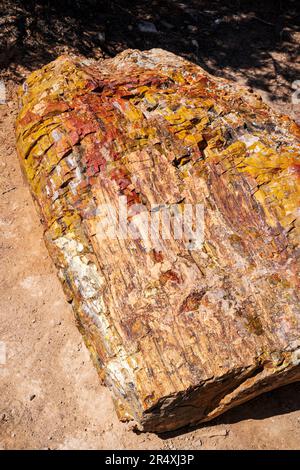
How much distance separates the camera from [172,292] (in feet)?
13.5

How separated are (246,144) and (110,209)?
1509 millimetres

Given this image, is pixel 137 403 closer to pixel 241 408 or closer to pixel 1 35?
pixel 241 408

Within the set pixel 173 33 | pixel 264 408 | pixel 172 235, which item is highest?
pixel 172 235

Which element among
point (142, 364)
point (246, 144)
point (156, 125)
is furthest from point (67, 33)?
point (142, 364)

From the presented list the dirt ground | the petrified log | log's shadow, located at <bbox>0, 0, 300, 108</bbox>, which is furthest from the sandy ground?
log's shadow, located at <bbox>0, 0, 300, 108</bbox>

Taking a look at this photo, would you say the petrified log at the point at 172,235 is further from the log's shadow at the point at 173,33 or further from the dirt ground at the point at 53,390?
the log's shadow at the point at 173,33

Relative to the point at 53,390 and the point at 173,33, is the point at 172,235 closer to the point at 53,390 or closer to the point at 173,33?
the point at 53,390

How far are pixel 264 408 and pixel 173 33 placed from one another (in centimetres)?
610

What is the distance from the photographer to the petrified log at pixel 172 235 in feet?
13.0

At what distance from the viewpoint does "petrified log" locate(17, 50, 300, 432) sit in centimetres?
397

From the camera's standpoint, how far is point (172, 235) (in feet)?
14.5

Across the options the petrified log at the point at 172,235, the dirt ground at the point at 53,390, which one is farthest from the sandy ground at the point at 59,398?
the petrified log at the point at 172,235

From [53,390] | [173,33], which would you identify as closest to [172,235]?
[53,390]

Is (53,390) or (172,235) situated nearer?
(172,235)
